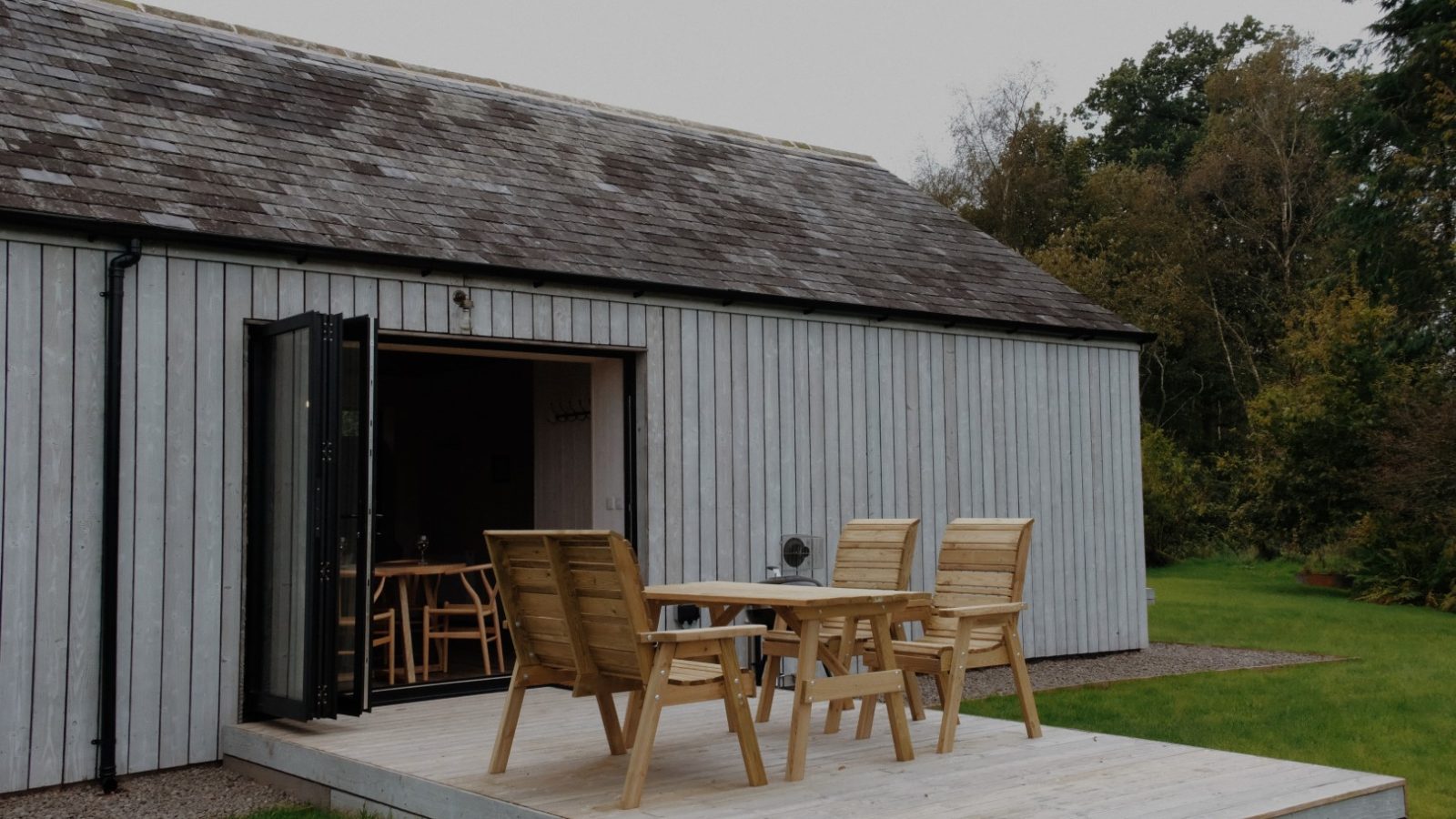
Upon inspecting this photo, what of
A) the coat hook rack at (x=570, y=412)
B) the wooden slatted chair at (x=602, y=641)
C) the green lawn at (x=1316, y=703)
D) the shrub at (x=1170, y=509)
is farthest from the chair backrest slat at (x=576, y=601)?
the shrub at (x=1170, y=509)

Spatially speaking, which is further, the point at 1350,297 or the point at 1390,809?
the point at 1350,297

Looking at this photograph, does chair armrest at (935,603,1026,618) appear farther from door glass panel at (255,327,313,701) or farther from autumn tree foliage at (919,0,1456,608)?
autumn tree foliage at (919,0,1456,608)

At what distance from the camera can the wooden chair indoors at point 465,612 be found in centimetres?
886

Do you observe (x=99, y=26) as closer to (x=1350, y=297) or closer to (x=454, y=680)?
(x=454, y=680)

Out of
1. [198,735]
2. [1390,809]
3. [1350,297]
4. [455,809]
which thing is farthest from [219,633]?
[1350,297]

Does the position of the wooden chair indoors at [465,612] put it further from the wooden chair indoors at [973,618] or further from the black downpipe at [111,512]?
the wooden chair indoors at [973,618]

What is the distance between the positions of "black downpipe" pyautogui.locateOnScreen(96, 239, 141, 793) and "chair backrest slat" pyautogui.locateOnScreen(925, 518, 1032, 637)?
3.92m

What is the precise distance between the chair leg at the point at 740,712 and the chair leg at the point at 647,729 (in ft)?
0.89

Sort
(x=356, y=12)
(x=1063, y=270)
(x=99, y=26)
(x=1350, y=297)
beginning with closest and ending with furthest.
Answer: (x=99, y=26) → (x=1350, y=297) → (x=1063, y=270) → (x=356, y=12)

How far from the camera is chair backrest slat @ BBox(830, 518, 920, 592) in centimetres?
662

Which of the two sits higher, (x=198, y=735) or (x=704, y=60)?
(x=704, y=60)

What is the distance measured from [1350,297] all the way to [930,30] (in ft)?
49.3

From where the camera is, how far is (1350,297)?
20.6 metres

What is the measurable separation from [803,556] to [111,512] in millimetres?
4373
